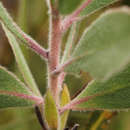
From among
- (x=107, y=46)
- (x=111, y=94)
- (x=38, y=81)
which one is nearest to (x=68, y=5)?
(x=107, y=46)

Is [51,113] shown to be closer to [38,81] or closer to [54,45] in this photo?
[54,45]

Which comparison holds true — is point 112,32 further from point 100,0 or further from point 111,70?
point 100,0

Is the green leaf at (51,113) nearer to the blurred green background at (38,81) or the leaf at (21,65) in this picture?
the leaf at (21,65)

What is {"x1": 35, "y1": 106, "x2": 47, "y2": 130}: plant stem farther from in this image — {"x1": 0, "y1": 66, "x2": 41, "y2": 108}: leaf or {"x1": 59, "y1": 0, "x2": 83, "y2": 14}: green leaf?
{"x1": 59, "y1": 0, "x2": 83, "y2": 14}: green leaf

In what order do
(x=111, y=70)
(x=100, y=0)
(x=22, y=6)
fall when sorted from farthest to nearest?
(x=22, y=6), (x=100, y=0), (x=111, y=70)

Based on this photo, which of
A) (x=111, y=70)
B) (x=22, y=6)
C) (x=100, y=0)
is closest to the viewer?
(x=111, y=70)

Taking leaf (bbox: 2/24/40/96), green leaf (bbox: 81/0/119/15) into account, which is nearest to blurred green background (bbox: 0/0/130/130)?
leaf (bbox: 2/24/40/96)

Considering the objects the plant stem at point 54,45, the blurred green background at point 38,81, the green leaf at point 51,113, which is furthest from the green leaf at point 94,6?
the blurred green background at point 38,81

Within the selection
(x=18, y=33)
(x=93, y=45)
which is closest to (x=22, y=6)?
(x=18, y=33)
